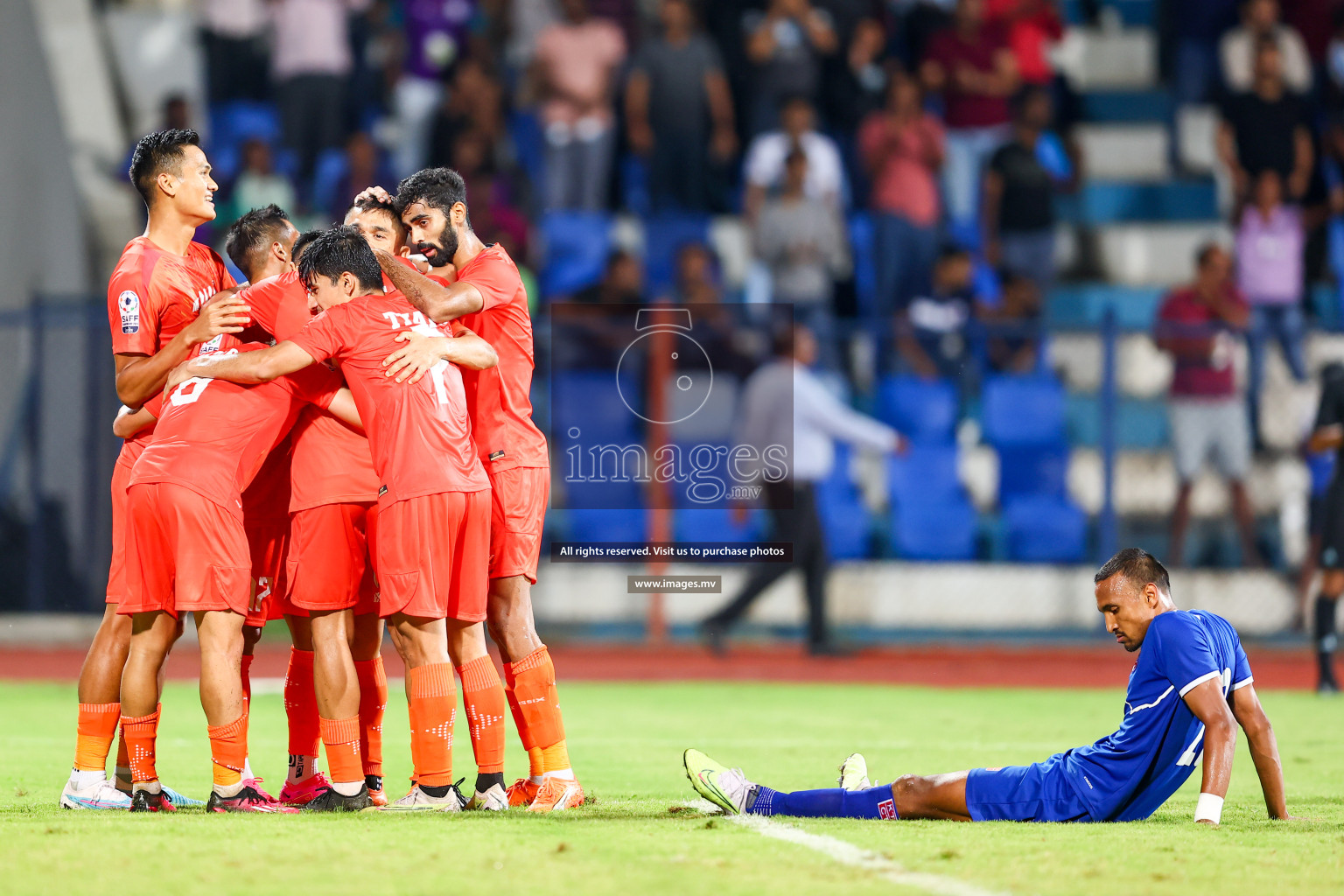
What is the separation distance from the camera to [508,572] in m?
6.44

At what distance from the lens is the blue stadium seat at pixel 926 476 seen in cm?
1466

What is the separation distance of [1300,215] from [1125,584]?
12398 mm

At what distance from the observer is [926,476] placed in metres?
14.8

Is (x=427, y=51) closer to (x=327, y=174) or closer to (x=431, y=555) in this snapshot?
(x=327, y=174)

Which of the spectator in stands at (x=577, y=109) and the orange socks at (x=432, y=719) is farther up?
the spectator in stands at (x=577, y=109)

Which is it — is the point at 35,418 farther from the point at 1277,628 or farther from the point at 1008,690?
the point at 1277,628

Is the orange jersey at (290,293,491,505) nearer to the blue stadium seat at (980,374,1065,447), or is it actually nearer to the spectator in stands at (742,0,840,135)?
the blue stadium seat at (980,374,1065,447)

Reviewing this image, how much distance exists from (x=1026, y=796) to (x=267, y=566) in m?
3.22

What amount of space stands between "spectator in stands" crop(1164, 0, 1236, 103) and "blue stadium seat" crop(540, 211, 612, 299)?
313 inches

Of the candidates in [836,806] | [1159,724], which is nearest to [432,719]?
[836,806]

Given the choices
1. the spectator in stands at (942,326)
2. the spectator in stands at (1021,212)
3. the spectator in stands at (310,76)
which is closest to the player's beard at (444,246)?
the spectator in stands at (942,326)

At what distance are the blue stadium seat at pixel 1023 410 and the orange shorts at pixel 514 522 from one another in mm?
9135

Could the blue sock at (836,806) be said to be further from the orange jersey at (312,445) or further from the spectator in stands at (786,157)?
the spectator in stands at (786,157)

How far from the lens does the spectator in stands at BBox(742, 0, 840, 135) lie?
1720 centimetres
